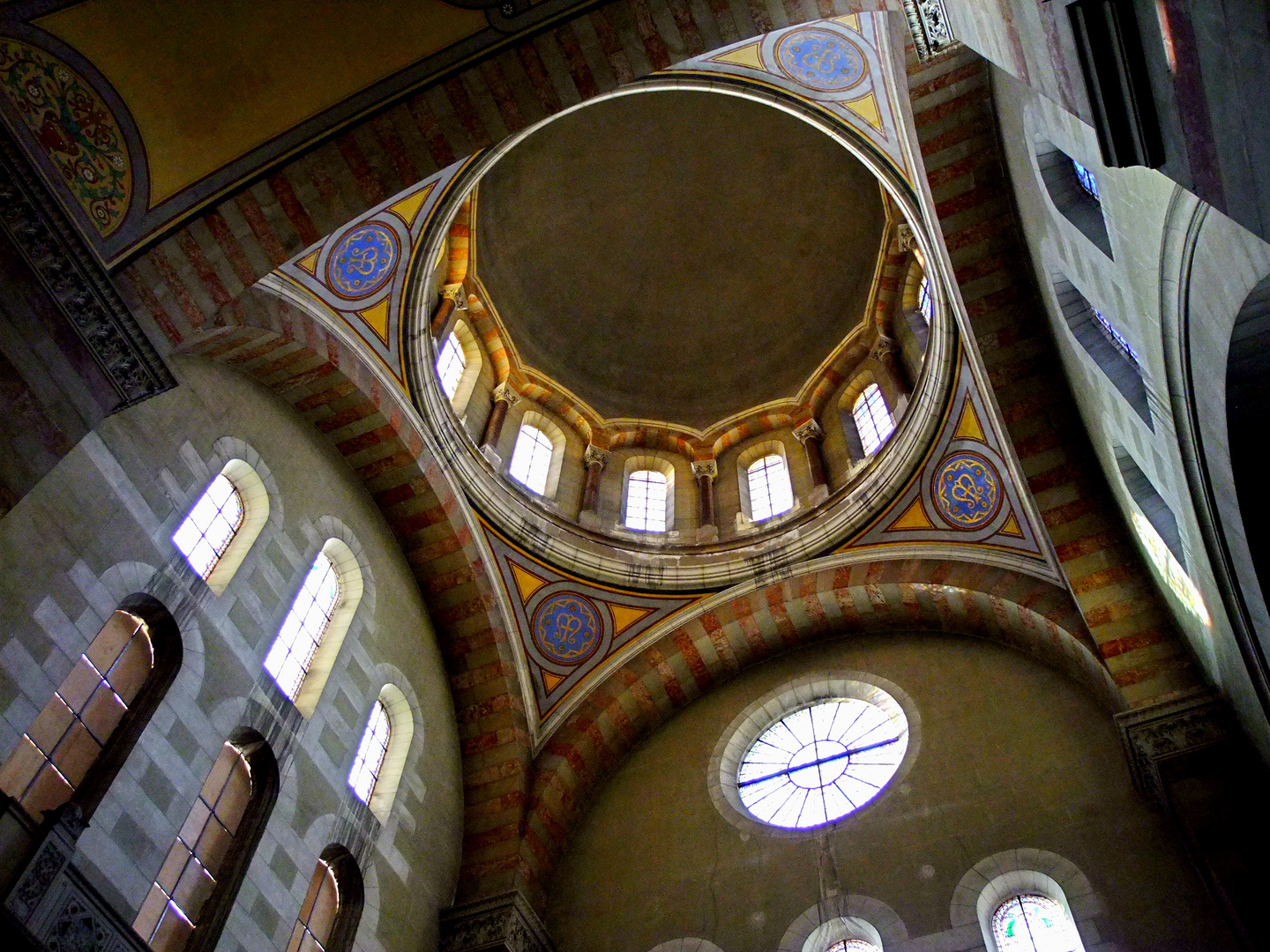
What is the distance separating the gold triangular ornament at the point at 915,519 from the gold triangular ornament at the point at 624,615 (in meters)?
3.47

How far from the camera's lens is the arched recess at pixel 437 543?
12344 mm

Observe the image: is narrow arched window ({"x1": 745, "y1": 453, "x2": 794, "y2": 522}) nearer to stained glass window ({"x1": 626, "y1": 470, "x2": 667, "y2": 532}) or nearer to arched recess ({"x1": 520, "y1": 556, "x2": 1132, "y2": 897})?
stained glass window ({"x1": 626, "y1": 470, "x2": 667, "y2": 532})

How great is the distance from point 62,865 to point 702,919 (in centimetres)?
697

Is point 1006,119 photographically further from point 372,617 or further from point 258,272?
point 372,617

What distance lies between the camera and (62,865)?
294 inches

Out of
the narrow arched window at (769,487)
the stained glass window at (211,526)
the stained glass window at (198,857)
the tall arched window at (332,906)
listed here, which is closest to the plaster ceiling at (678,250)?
the narrow arched window at (769,487)

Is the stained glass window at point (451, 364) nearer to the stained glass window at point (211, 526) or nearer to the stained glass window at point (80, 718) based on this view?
→ the stained glass window at point (211, 526)

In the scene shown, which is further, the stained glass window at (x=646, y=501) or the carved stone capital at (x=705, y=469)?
the carved stone capital at (x=705, y=469)

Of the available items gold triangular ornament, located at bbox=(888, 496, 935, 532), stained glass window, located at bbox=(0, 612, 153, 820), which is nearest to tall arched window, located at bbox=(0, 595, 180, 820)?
stained glass window, located at bbox=(0, 612, 153, 820)

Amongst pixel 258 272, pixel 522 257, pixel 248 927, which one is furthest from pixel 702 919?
pixel 522 257

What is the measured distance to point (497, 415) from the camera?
54.5 feet

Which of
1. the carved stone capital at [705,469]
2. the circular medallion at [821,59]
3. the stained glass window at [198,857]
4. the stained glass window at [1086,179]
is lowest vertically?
the stained glass window at [198,857]

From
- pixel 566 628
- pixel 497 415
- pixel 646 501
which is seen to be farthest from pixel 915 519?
pixel 497 415

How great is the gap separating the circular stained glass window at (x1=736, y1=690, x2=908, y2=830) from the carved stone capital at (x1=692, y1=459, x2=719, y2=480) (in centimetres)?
458
